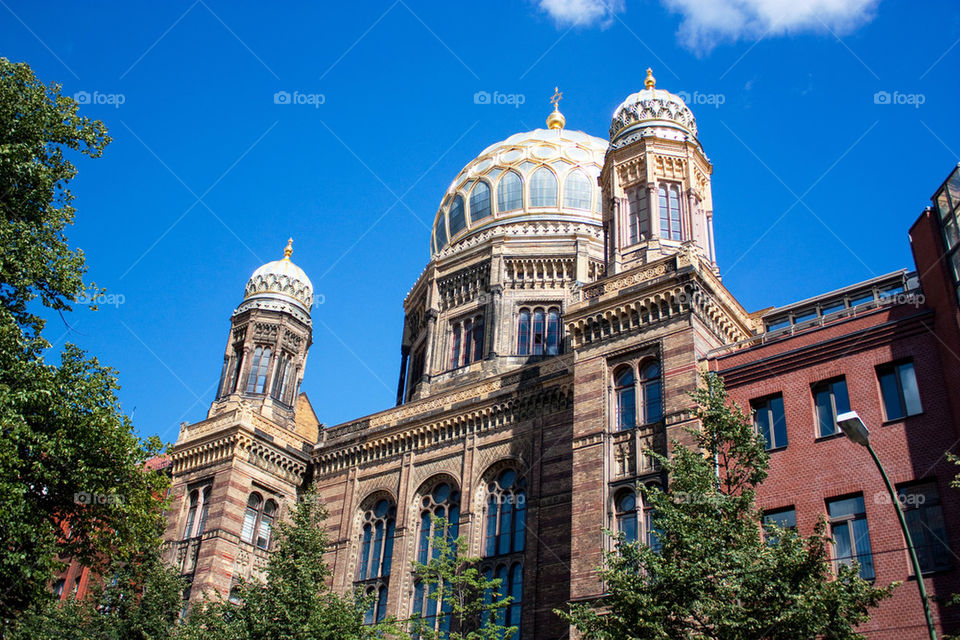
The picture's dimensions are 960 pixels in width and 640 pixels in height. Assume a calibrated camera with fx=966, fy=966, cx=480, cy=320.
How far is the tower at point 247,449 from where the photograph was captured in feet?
112

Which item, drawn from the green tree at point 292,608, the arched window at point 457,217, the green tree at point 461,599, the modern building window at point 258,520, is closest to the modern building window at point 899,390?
the green tree at point 461,599

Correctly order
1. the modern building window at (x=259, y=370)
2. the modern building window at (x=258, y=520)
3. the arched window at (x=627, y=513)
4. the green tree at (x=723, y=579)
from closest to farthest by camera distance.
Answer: the green tree at (x=723, y=579), the arched window at (x=627, y=513), the modern building window at (x=258, y=520), the modern building window at (x=259, y=370)

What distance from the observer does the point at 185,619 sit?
102ft

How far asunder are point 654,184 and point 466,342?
554 inches

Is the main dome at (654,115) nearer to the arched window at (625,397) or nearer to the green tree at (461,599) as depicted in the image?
the arched window at (625,397)

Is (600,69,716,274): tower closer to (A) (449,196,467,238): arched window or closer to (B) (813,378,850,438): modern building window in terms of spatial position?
(B) (813,378,850,438): modern building window

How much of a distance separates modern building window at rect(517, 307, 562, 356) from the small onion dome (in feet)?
31.1

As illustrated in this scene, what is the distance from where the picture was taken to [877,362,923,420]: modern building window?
899 inches

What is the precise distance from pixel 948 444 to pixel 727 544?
22.8 ft

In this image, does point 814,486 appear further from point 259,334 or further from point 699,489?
point 259,334

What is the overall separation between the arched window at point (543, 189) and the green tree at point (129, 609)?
78.9ft

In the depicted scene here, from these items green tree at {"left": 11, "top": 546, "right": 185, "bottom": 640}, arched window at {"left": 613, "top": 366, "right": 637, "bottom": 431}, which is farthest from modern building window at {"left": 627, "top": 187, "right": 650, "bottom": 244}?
green tree at {"left": 11, "top": 546, "right": 185, "bottom": 640}

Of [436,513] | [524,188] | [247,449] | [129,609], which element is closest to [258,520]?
[247,449]

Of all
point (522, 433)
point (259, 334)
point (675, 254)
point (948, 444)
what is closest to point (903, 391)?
point (948, 444)
